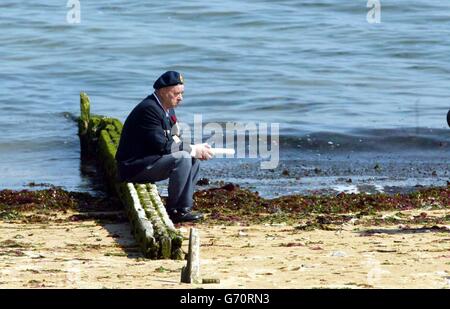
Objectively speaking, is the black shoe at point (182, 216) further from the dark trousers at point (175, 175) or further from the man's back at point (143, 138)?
the man's back at point (143, 138)

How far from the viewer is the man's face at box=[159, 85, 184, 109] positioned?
12.8 m

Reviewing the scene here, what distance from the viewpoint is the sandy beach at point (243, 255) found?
9625 millimetres

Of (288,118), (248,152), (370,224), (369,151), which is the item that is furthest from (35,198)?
(288,118)

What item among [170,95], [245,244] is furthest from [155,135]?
[245,244]

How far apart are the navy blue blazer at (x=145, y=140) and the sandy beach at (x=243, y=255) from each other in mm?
639

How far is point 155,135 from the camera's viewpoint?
1278 centimetres

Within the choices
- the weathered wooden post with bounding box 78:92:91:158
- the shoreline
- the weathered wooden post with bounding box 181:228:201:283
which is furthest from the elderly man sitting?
the weathered wooden post with bounding box 78:92:91:158

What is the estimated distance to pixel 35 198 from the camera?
14.4 metres

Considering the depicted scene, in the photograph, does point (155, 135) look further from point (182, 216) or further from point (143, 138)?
point (182, 216)

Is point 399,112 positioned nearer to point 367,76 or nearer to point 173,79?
point 367,76

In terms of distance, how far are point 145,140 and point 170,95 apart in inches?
20.6

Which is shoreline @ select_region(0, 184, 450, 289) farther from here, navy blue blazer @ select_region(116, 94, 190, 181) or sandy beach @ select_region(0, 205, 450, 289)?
navy blue blazer @ select_region(116, 94, 190, 181)

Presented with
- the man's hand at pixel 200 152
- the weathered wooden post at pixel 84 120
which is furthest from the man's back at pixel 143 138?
the weathered wooden post at pixel 84 120
